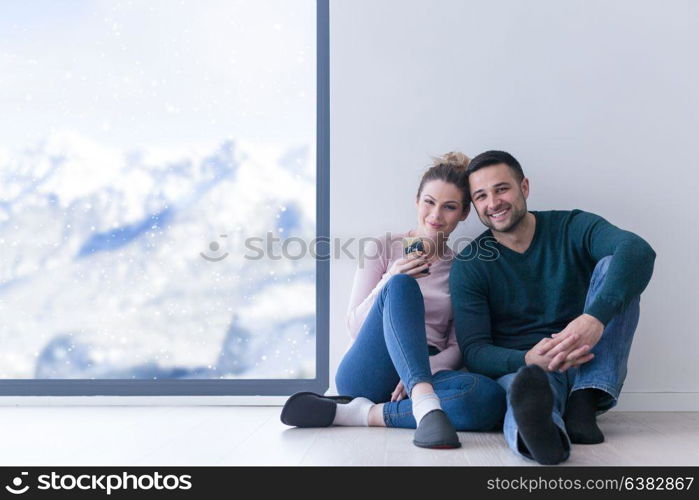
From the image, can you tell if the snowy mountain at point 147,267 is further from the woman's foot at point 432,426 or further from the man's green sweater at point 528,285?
the woman's foot at point 432,426

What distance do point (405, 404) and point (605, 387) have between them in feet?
1.49

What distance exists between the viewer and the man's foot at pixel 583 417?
60.9 inches

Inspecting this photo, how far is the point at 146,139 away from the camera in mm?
2648

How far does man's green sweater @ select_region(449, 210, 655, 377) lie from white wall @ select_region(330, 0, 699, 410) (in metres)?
0.32

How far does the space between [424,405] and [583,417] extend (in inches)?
14.8

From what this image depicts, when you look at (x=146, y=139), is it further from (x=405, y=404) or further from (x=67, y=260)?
(x=405, y=404)

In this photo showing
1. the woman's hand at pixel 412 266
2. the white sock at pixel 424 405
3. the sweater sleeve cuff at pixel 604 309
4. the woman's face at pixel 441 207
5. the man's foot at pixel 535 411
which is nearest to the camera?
the man's foot at pixel 535 411

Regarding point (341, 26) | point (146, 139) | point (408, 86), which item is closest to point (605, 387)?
point (408, 86)

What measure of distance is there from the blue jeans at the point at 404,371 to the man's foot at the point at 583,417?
0.52 feet

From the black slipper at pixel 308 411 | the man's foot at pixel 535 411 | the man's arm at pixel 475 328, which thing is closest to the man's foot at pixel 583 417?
the man's arm at pixel 475 328

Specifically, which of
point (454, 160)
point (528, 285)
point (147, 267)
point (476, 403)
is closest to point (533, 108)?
point (454, 160)

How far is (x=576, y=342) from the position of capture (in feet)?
5.17

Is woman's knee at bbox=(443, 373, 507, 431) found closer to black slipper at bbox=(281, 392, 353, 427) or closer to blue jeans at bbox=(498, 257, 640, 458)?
blue jeans at bbox=(498, 257, 640, 458)

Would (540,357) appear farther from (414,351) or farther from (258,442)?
(258,442)
